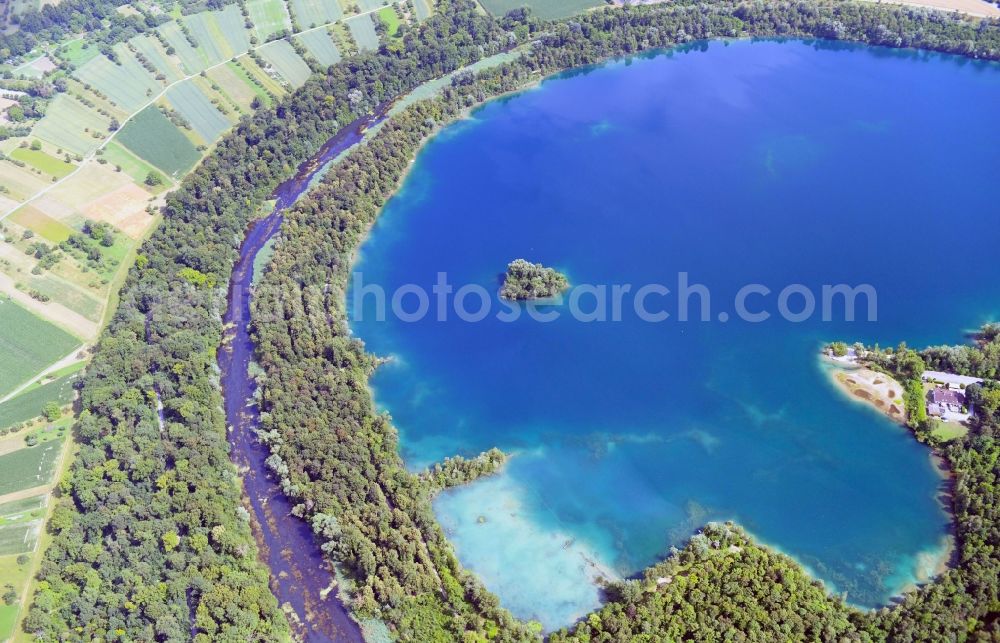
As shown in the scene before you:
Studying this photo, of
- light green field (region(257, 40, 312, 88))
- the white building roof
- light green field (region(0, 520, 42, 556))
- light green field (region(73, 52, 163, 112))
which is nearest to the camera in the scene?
light green field (region(0, 520, 42, 556))

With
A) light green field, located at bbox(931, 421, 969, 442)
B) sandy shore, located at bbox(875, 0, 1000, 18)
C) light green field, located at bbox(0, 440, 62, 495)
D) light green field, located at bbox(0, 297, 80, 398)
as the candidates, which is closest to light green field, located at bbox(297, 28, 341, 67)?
light green field, located at bbox(0, 297, 80, 398)

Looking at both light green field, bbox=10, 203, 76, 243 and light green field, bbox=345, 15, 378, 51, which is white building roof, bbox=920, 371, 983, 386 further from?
light green field, bbox=345, 15, 378, 51

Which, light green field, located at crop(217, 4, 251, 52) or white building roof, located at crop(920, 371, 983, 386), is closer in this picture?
white building roof, located at crop(920, 371, 983, 386)

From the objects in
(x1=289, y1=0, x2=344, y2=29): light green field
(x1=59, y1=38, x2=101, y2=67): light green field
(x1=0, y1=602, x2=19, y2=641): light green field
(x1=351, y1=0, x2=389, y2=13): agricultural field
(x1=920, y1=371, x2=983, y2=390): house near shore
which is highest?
(x1=351, y1=0, x2=389, y2=13): agricultural field

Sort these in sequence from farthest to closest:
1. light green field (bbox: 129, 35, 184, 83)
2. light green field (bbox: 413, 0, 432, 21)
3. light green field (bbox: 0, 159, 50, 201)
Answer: light green field (bbox: 413, 0, 432, 21)
light green field (bbox: 129, 35, 184, 83)
light green field (bbox: 0, 159, 50, 201)

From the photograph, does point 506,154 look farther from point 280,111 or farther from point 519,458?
point 519,458

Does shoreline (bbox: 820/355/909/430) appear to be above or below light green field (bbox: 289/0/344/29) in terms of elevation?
below

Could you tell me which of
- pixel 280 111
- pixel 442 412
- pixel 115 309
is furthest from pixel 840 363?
pixel 280 111
